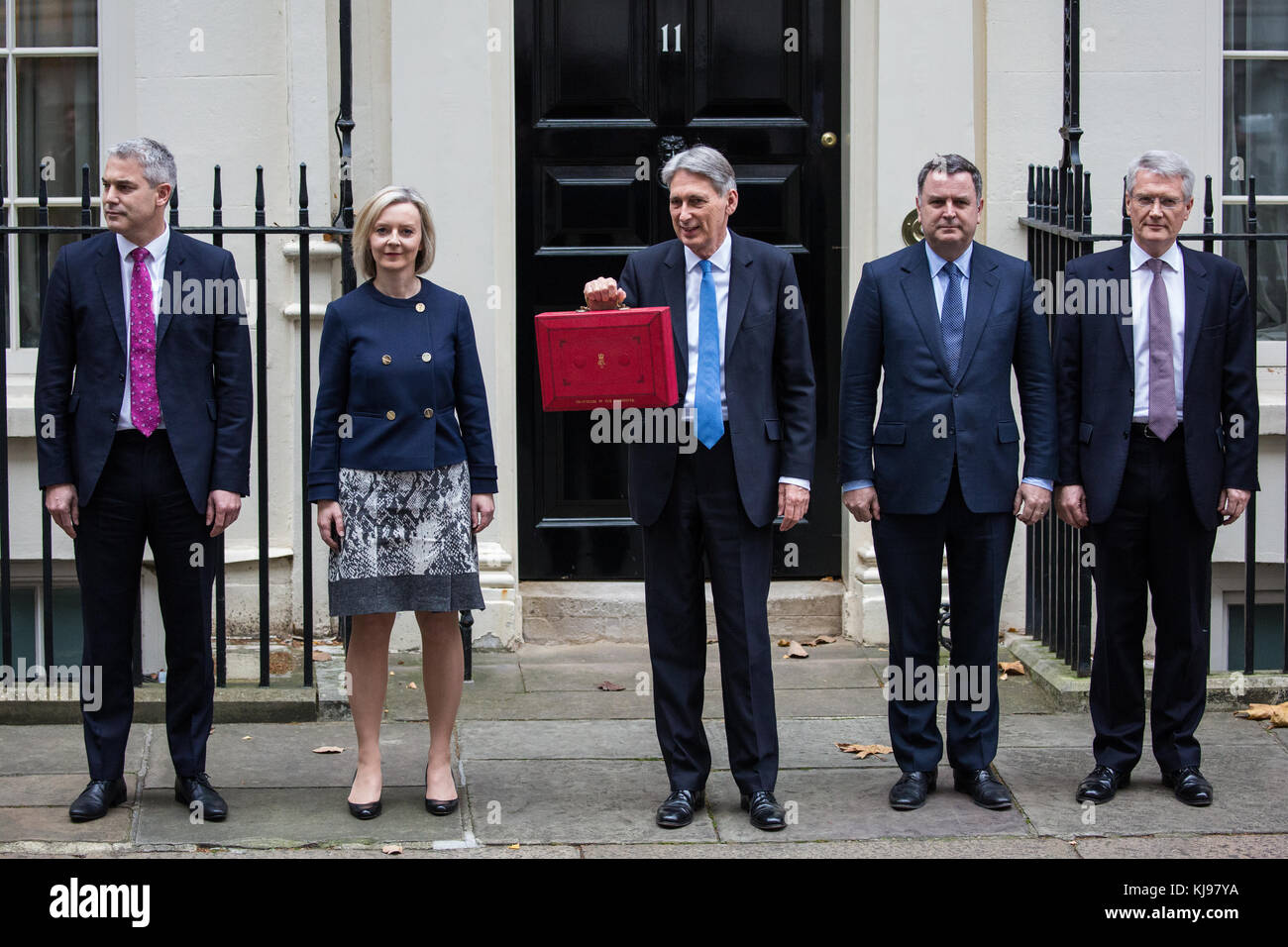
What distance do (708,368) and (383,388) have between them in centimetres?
100

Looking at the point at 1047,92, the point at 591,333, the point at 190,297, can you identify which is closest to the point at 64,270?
the point at 190,297

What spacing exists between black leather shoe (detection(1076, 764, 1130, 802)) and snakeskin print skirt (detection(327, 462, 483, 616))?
6.73 feet

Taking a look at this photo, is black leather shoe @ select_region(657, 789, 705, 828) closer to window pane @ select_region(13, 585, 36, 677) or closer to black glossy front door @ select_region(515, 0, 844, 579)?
black glossy front door @ select_region(515, 0, 844, 579)

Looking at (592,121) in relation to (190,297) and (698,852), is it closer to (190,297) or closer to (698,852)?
(190,297)

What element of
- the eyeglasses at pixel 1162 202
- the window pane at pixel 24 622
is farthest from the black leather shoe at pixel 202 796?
the eyeglasses at pixel 1162 202

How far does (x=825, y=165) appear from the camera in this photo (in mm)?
7668

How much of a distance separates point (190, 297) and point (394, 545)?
1.02m

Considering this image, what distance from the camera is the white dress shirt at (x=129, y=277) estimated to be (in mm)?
5262

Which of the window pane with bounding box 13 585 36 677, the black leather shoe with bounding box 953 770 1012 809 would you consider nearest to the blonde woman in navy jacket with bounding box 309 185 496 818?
the black leather shoe with bounding box 953 770 1012 809

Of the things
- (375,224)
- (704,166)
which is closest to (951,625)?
(704,166)

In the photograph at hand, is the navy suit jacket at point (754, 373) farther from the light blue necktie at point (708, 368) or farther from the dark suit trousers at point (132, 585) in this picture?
the dark suit trousers at point (132, 585)

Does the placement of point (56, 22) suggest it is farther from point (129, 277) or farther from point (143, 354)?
point (143, 354)

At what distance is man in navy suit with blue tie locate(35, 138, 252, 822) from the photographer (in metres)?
5.26

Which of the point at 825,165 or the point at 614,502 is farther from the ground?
the point at 825,165
